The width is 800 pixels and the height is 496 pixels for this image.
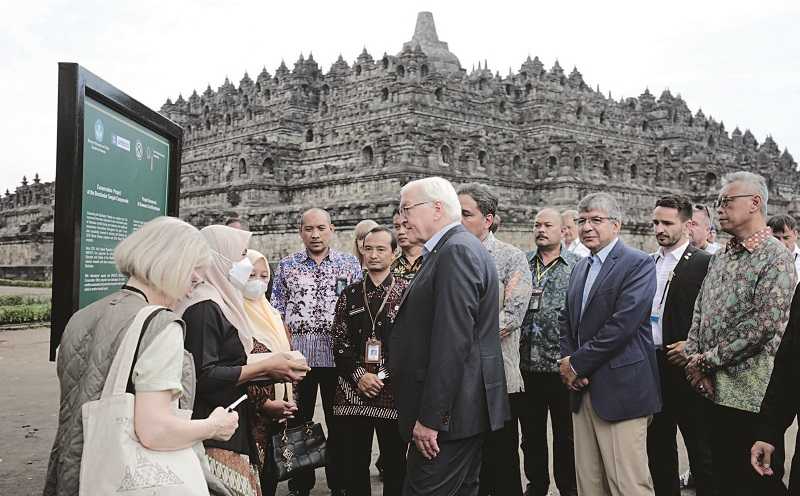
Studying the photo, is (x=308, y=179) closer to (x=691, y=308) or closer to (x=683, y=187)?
(x=683, y=187)

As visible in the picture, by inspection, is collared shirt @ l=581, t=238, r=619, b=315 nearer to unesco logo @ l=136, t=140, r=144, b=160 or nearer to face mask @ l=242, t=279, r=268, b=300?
face mask @ l=242, t=279, r=268, b=300

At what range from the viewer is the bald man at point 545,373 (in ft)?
20.4

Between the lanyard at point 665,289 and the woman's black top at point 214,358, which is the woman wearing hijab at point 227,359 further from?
the lanyard at point 665,289

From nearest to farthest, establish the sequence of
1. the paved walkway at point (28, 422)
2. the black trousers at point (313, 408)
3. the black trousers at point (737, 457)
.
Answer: the black trousers at point (737, 457) < the black trousers at point (313, 408) < the paved walkway at point (28, 422)

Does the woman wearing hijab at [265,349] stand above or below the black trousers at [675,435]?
above

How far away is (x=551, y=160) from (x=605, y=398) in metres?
29.5

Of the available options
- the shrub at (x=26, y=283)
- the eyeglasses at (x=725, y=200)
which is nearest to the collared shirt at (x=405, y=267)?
the eyeglasses at (x=725, y=200)

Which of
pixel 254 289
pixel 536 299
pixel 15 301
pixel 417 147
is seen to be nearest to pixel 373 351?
pixel 254 289

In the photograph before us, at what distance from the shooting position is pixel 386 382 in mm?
5309

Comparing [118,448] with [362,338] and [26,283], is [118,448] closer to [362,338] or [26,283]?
[362,338]

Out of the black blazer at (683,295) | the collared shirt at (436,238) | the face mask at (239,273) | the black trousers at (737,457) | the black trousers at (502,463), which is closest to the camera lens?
the collared shirt at (436,238)

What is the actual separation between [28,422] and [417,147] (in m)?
20.0

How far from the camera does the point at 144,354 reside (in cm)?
292

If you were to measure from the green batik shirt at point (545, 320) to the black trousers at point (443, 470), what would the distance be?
227 centimetres
